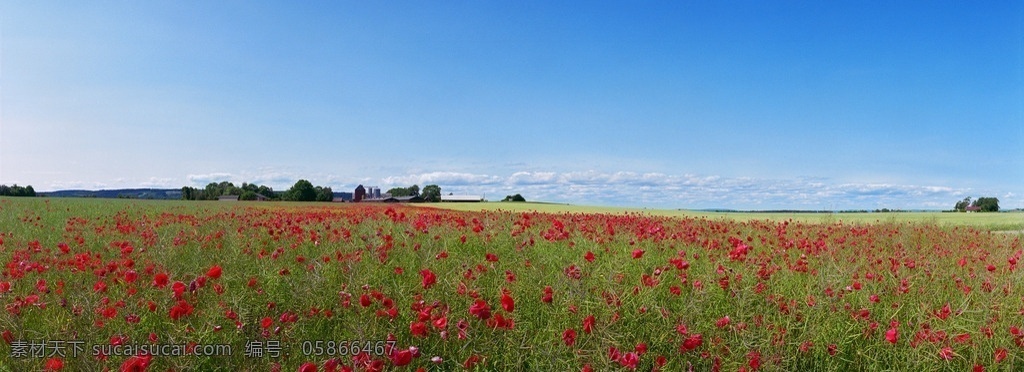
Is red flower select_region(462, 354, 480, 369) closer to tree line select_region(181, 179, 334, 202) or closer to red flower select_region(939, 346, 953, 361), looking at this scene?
red flower select_region(939, 346, 953, 361)

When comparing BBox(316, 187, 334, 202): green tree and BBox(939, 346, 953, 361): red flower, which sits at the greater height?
BBox(316, 187, 334, 202): green tree

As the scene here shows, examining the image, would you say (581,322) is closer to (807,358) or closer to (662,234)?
(807,358)

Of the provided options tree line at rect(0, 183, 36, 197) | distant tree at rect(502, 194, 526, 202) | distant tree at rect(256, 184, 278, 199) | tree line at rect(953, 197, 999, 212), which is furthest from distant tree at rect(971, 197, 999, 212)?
tree line at rect(0, 183, 36, 197)

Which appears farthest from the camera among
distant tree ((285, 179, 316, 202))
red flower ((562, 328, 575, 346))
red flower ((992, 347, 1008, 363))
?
distant tree ((285, 179, 316, 202))

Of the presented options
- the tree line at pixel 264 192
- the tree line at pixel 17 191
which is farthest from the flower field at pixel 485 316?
the tree line at pixel 17 191

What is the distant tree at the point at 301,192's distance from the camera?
1394 inches

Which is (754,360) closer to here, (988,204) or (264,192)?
(988,204)

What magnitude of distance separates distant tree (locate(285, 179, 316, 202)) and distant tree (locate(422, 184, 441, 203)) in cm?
926

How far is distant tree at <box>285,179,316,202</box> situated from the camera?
1394 inches

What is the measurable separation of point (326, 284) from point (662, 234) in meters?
4.34

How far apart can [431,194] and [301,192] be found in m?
10.4

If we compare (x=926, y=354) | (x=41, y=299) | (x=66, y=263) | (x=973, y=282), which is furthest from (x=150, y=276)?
(x=973, y=282)

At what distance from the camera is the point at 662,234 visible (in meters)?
6.91

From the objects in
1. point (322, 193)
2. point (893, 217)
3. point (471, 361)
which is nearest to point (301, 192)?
point (322, 193)
